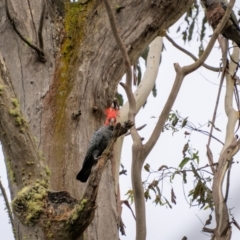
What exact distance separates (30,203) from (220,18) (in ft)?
7.09

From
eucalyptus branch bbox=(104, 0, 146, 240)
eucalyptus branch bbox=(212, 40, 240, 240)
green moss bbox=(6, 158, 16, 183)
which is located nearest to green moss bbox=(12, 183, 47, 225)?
green moss bbox=(6, 158, 16, 183)

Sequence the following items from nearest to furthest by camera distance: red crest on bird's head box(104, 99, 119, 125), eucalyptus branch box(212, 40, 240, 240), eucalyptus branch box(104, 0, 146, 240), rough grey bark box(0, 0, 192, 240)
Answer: eucalyptus branch box(104, 0, 146, 240)
rough grey bark box(0, 0, 192, 240)
red crest on bird's head box(104, 99, 119, 125)
eucalyptus branch box(212, 40, 240, 240)

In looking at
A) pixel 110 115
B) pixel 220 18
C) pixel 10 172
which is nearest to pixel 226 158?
pixel 220 18

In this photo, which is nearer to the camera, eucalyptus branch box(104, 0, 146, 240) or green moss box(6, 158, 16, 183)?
green moss box(6, 158, 16, 183)

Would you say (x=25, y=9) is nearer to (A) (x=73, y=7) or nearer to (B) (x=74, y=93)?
(A) (x=73, y=7)

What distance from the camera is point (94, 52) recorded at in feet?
9.23

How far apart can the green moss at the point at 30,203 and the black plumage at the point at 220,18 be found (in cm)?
194

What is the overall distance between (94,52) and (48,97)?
32 centimetres

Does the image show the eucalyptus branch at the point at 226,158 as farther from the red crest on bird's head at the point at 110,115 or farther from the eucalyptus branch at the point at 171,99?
the eucalyptus branch at the point at 171,99

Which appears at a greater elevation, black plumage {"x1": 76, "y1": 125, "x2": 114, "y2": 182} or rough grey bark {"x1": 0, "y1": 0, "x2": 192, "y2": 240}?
rough grey bark {"x1": 0, "y1": 0, "x2": 192, "y2": 240}

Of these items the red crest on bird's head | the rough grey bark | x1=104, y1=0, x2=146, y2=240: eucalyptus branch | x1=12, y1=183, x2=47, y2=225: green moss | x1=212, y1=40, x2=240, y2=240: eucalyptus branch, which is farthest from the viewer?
x1=212, y1=40, x2=240, y2=240: eucalyptus branch

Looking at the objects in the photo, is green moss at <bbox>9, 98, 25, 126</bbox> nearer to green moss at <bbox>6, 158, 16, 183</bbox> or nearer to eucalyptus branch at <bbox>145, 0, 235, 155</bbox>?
green moss at <bbox>6, 158, 16, 183</bbox>

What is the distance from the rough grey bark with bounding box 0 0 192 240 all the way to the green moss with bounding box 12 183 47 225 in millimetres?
146

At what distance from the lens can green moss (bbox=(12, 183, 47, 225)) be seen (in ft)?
6.93
